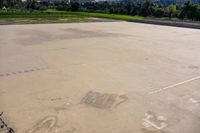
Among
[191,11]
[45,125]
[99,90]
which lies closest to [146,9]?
[191,11]

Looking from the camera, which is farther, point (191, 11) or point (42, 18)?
point (42, 18)

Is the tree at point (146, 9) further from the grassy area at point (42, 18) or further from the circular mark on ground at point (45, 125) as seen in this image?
the circular mark on ground at point (45, 125)

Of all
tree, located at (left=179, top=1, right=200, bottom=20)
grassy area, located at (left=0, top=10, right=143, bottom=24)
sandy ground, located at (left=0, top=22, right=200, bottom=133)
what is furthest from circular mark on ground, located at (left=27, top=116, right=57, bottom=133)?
tree, located at (left=179, top=1, right=200, bottom=20)

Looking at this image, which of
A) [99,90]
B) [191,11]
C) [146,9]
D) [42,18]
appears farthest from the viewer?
[146,9]

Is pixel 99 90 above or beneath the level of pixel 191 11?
beneath

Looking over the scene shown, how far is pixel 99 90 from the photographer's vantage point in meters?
7.23

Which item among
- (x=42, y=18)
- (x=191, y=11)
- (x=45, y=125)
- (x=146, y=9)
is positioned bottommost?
(x=45, y=125)

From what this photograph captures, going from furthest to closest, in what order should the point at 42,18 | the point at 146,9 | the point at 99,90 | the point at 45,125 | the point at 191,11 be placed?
the point at 146,9 < the point at 42,18 < the point at 191,11 < the point at 99,90 < the point at 45,125

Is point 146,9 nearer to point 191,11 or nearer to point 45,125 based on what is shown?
point 191,11

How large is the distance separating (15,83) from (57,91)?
1.58 metres

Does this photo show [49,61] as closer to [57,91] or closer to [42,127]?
[57,91]

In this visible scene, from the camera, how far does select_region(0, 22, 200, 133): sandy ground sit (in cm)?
531

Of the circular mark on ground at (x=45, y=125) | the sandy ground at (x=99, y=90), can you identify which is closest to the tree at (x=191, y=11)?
the sandy ground at (x=99, y=90)

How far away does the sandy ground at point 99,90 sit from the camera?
5312 mm
